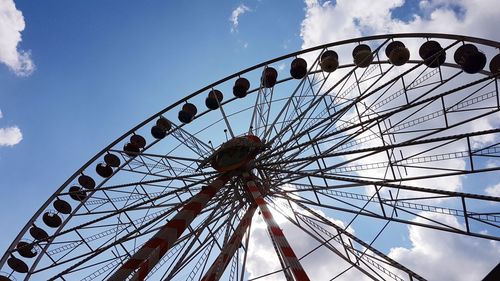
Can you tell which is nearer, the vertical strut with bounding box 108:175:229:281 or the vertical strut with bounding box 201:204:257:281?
the vertical strut with bounding box 108:175:229:281

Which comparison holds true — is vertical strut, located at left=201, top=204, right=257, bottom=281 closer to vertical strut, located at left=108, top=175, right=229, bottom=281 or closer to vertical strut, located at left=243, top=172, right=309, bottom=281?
vertical strut, located at left=243, top=172, right=309, bottom=281

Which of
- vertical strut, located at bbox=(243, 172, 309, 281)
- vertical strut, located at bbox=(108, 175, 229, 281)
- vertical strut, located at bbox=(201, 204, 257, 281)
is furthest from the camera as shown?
vertical strut, located at bbox=(201, 204, 257, 281)

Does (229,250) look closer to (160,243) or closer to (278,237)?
(278,237)

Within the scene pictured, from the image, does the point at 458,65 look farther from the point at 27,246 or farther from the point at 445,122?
the point at 27,246

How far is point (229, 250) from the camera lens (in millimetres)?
14297

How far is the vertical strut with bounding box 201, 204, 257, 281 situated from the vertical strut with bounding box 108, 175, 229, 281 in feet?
7.96

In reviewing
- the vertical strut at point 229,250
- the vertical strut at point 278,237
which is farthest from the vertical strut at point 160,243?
the vertical strut at point 229,250

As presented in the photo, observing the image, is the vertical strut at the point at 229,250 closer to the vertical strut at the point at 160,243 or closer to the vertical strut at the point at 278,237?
the vertical strut at the point at 278,237

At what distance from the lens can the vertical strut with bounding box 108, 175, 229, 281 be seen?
9.61m

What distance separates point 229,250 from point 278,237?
3683 mm

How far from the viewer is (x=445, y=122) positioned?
41.9 ft

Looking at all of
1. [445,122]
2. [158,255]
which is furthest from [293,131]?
[158,255]

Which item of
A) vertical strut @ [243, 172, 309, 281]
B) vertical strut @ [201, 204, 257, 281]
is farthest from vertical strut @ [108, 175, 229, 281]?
vertical strut @ [201, 204, 257, 281]

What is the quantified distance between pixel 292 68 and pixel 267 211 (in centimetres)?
753
